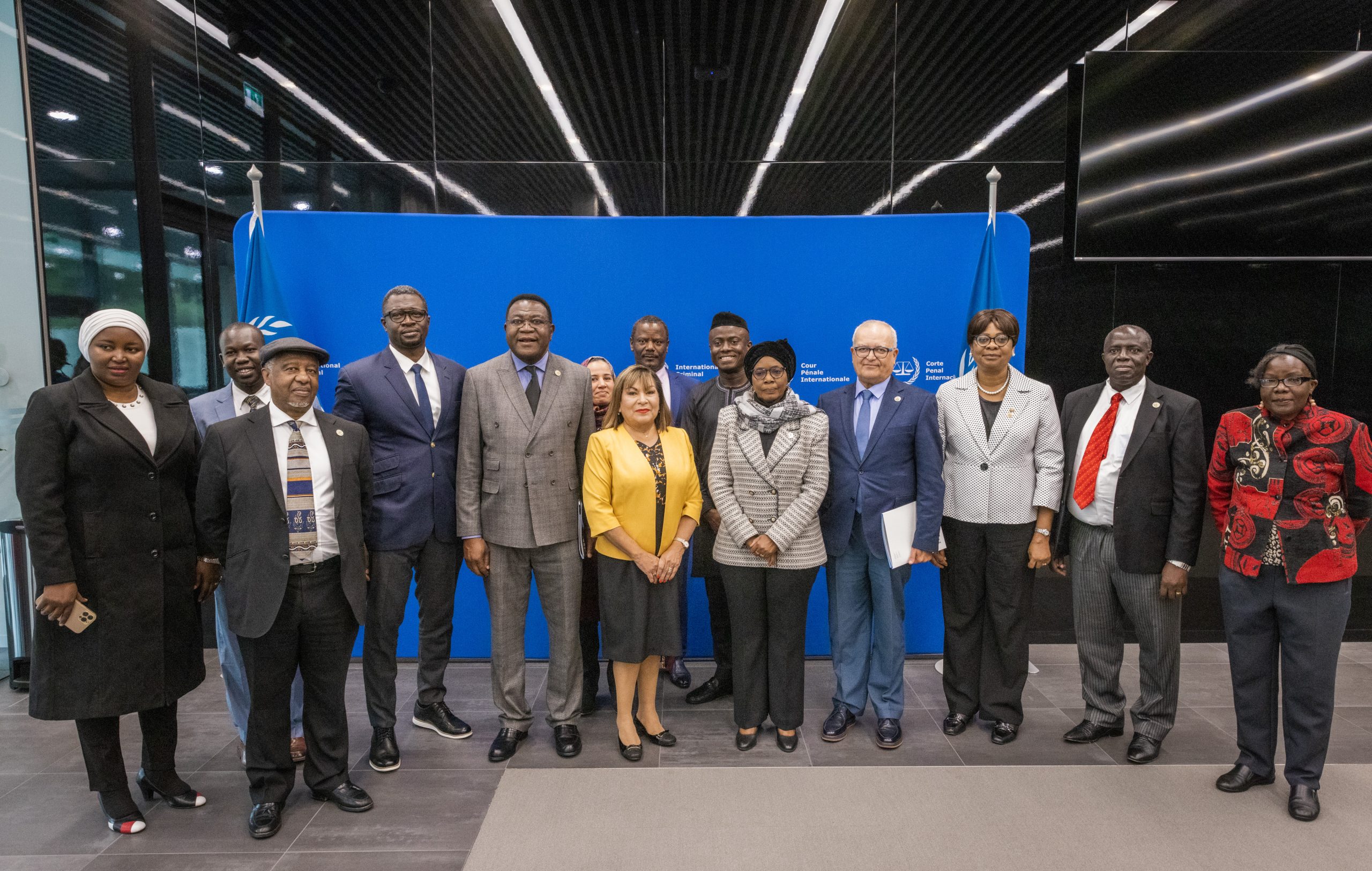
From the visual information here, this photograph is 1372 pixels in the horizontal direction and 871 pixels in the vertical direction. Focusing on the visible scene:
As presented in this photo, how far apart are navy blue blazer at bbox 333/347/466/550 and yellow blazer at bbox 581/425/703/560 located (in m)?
0.66

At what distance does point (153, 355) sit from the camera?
439cm

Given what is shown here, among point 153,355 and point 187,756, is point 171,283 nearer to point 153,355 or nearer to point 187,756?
point 153,355

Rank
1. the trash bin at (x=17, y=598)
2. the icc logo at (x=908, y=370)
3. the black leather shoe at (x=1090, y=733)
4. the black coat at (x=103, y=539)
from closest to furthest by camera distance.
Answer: the black coat at (x=103, y=539)
the black leather shoe at (x=1090, y=733)
the trash bin at (x=17, y=598)
the icc logo at (x=908, y=370)

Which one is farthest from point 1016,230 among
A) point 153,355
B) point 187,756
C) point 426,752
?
point 153,355

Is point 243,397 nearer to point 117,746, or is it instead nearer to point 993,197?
point 117,746

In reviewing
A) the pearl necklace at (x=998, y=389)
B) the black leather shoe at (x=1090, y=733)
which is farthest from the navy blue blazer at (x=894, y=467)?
the black leather shoe at (x=1090, y=733)

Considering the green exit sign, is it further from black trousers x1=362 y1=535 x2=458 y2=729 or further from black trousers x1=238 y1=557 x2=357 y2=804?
black trousers x1=238 y1=557 x2=357 y2=804

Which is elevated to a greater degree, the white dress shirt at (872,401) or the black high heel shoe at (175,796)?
the white dress shirt at (872,401)

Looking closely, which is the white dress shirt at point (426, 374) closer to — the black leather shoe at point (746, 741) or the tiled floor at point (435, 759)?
the tiled floor at point (435, 759)

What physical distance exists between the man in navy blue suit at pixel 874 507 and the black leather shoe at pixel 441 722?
1.66 metres

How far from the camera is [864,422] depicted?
307cm

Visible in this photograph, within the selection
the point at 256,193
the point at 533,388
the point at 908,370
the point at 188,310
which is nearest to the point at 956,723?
the point at 908,370

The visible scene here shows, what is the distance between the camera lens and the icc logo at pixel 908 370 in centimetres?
398

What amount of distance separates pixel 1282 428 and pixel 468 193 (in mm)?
4168
